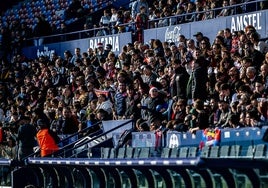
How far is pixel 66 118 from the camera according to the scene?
25203 millimetres

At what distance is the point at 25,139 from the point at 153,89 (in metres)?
3.94

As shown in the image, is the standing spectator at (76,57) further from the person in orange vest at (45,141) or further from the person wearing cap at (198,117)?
the person wearing cap at (198,117)

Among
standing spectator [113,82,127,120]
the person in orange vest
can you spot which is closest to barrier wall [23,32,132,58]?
standing spectator [113,82,127,120]

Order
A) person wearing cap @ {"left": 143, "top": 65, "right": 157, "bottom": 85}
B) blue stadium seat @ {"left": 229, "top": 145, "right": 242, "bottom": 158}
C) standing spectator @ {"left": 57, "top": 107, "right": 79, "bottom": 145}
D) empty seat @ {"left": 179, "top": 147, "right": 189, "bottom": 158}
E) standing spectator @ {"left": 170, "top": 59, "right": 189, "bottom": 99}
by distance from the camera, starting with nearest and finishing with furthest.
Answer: blue stadium seat @ {"left": 229, "top": 145, "right": 242, "bottom": 158} < empty seat @ {"left": 179, "top": 147, "right": 189, "bottom": 158} < standing spectator @ {"left": 170, "top": 59, "right": 189, "bottom": 99} < person wearing cap @ {"left": 143, "top": 65, "right": 157, "bottom": 85} < standing spectator @ {"left": 57, "top": 107, "right": 79, "bottom": 145}

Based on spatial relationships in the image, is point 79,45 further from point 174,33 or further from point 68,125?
point 68,125

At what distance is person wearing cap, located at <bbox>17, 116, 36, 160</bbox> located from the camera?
23.4 metres

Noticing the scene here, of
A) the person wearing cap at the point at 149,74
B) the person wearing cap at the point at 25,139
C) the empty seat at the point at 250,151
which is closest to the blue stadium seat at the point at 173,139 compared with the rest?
the empty seat at the point at 250,151

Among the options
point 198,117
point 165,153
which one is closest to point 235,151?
point 165,153

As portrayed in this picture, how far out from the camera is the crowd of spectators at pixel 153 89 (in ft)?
61.4

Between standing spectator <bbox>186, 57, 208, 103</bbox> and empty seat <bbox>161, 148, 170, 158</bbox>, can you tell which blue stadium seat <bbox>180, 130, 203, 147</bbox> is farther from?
standing spectator <bbox>186, 57, 208, 103</bbox>

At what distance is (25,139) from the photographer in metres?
23.6

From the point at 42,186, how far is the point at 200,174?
6613mm

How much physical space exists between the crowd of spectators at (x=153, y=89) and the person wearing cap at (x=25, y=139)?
2 cm

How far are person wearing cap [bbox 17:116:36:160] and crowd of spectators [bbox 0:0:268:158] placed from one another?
0.9 inches
